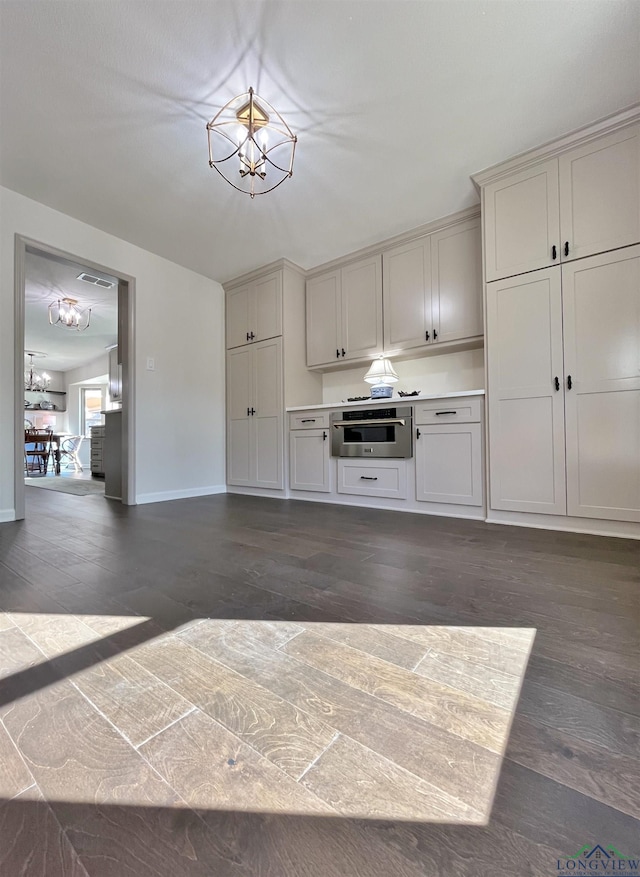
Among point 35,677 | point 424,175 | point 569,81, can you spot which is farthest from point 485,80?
point 35,677

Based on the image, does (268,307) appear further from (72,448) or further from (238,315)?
(72,448)

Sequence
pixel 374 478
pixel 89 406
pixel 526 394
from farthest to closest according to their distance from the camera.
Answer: pixel 89 406, pixel 374 478, pixel 526 394

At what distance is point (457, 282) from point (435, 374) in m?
0.81

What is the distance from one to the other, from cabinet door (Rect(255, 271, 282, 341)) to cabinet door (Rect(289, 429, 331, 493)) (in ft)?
3.67

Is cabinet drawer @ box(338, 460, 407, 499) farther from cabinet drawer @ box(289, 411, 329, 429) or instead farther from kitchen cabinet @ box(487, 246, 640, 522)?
kitchen cabinet @ box(487, 246, 640, 522)

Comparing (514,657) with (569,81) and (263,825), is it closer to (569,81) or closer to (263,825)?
(263,825)

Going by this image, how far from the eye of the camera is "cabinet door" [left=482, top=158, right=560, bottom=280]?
227 centimetres

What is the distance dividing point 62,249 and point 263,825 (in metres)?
3.71

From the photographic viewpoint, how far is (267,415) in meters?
3.77

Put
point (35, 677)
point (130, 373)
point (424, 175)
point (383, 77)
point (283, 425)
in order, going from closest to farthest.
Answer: point (35, 677) → point (383, 77) → point (424, 175) → point (130, 373) → point (283, 425)

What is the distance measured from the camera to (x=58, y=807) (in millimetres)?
514

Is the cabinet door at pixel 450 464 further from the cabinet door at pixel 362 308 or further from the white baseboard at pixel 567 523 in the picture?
the cabinet door at pixel 362 308

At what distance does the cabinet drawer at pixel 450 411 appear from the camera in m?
2.58

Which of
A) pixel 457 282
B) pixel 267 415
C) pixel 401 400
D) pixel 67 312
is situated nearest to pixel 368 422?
pixel 401 400
